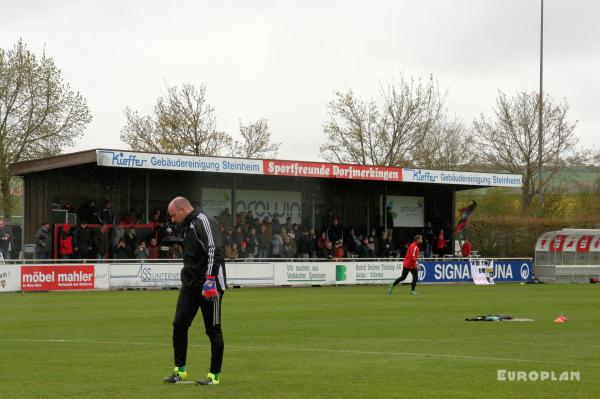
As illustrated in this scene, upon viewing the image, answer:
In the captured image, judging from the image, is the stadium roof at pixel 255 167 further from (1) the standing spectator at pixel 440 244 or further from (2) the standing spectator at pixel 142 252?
(2) the standing spectator at pixel 142 252

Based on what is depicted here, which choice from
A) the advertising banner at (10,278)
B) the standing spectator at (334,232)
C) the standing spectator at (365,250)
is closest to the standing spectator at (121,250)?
the advertising banner at (10,278)

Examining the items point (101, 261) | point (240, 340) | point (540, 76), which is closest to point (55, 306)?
point (101, 261)

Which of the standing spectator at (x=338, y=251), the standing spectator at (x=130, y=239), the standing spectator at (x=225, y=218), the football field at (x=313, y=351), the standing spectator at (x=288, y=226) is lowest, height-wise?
the football field at (x=313, y=351)

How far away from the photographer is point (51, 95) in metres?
60.6

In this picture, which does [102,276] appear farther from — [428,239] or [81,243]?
[428,239]

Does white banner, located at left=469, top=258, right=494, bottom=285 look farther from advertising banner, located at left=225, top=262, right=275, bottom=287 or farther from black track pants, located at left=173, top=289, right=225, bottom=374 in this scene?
black track pants, located at left=173, top=289, right=225, bottom=374

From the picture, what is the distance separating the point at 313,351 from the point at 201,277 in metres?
3.92

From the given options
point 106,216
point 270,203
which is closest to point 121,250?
point 106,216

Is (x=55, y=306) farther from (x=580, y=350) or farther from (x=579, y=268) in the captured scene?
(x=579, y=268)

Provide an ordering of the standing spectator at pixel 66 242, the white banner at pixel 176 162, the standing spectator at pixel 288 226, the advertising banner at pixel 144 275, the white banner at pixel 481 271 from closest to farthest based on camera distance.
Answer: the advertising banner at pixel 144 275
the standing spectator at pixel 66 242
the white banner at pixel 176 162
the standing spectator at pixel 288 226
the white banner at pixel 481 271

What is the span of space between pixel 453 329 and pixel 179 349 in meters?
8.39

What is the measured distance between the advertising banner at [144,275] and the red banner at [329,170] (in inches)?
294

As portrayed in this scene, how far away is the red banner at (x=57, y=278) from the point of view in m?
34.0

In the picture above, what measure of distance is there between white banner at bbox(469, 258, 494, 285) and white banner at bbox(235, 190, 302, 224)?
8040 millimetres
